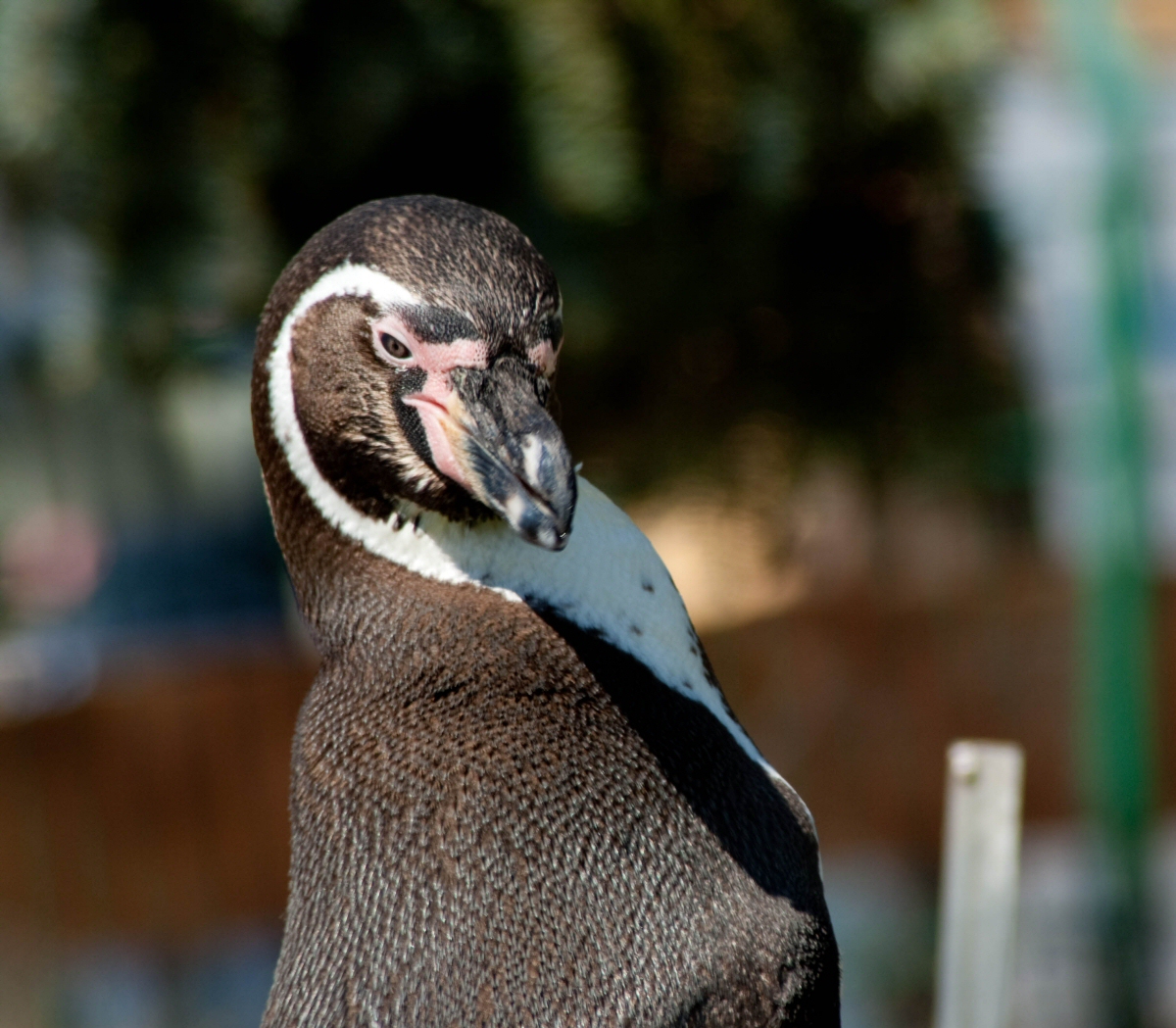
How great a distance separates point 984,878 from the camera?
26.1 inches

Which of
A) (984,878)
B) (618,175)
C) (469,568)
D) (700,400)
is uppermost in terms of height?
(618,175)

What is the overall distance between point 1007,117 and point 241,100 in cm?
88

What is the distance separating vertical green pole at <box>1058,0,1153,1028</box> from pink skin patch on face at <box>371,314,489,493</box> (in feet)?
3.13

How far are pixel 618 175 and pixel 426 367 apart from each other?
57 centimetres

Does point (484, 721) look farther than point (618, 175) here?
No

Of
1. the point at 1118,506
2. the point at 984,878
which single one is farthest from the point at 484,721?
the point at 1118,506

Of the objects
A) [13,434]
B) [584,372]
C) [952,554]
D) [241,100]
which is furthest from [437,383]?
[952,554]

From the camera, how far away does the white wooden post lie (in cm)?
66

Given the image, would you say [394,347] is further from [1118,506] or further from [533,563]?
[1118,506]

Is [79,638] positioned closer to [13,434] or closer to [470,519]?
[13,434]

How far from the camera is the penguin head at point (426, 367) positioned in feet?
1.80

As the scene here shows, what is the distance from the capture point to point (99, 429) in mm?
1517

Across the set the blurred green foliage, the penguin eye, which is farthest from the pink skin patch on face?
the blurred green foliage

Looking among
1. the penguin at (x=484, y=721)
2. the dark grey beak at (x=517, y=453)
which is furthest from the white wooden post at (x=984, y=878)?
the dark grey beak at (x=517, y=453)
